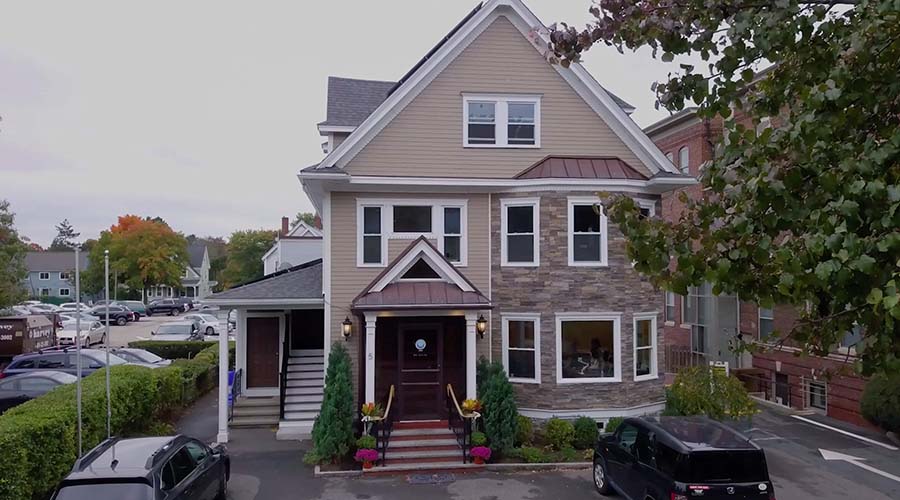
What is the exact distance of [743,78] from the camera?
4996 mm

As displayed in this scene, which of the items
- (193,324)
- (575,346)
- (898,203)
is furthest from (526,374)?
(193,324)

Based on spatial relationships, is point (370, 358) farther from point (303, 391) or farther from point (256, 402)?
point (256, 402)

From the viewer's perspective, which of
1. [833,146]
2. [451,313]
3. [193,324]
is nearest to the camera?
[833,146]

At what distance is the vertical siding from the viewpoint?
14711mm

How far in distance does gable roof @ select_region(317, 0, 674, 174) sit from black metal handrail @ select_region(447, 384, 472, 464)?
603 cm

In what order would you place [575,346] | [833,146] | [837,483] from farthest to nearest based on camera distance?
[575,346] < [837,483] < [833,146]

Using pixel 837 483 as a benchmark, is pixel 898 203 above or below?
above

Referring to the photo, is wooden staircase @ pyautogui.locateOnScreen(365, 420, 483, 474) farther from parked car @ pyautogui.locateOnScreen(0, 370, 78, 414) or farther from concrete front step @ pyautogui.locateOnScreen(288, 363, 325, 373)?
parked car @ pyautogui.locateOnScreen(0, 370, 78, 414)

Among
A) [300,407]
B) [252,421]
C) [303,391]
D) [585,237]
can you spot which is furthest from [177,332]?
[585,237]

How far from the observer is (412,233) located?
14.8m

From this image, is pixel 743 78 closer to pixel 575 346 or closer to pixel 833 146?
pixel 833 146

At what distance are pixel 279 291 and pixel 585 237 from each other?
7629 mm

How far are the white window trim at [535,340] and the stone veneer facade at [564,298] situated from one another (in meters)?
0.09

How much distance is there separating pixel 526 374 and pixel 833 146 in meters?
11.0
